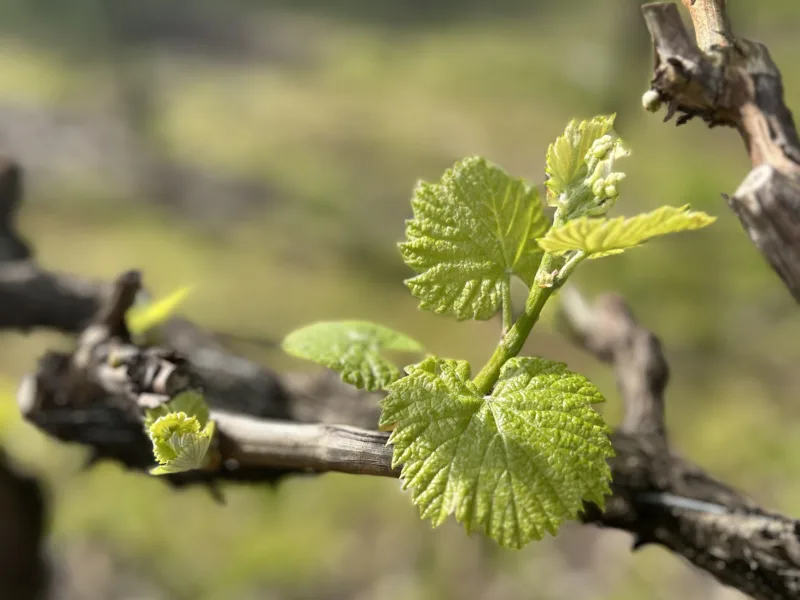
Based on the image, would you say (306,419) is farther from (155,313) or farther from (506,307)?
(506,307)

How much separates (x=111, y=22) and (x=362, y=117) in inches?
33.8

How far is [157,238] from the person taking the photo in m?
1.83

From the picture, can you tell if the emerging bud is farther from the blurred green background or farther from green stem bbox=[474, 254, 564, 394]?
the blurred green background

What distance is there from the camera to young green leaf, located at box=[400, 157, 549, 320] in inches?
12.2

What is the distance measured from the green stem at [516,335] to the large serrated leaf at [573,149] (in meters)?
0.04

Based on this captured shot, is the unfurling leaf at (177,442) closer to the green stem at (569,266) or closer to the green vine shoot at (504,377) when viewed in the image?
the green vine shoot at (504,377)

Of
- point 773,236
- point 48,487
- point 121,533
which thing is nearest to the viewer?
point 773,236

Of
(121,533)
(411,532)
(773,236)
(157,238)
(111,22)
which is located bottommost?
(121,533)

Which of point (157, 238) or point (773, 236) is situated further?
point (157, 238)

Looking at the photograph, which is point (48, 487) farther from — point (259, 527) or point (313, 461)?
point (313, 461)

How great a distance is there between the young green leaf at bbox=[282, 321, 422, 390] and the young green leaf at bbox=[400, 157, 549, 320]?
0.22 ft

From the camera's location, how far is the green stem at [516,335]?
1.00 ft

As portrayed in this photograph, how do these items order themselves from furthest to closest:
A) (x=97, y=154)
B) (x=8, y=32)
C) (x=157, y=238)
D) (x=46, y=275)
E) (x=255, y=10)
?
(x=255, y=10), (x=97, y=154), (x=8, y=32), (x=157, y=238), (x=46, y=275)

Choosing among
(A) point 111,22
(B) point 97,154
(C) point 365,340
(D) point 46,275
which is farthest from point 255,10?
(C) point 365,340
